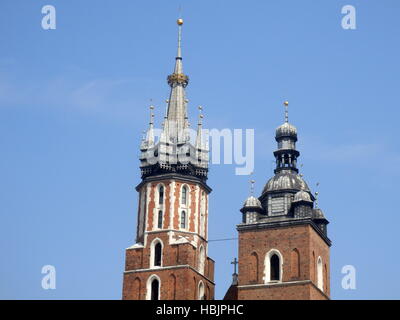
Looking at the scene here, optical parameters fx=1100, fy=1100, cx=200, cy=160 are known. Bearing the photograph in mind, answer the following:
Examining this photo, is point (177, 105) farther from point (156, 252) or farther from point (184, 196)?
point (156, 252)

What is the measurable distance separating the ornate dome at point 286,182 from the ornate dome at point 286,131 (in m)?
3.44

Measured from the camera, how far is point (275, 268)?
279ft

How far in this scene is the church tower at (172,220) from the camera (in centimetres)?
8538

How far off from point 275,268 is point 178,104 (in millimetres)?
17556

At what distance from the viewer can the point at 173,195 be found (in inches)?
3469

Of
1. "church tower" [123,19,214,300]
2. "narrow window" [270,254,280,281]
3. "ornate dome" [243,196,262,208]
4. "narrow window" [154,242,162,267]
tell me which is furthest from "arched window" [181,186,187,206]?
"narrow window" [270,254,280,281]

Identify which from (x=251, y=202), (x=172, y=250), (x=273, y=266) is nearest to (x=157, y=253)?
(x=172, y=250)

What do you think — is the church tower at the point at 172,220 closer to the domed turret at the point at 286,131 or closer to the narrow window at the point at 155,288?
the narrow window at the point at 155,288

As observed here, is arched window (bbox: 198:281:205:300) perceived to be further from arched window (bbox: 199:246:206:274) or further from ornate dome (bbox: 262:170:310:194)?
ornate dome (bbox: 262:170:310:194)

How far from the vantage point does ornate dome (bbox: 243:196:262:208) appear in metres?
87.2

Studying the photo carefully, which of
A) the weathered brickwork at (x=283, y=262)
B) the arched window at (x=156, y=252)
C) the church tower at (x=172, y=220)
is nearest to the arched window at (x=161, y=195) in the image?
the church tower at (x=172, y=220)
